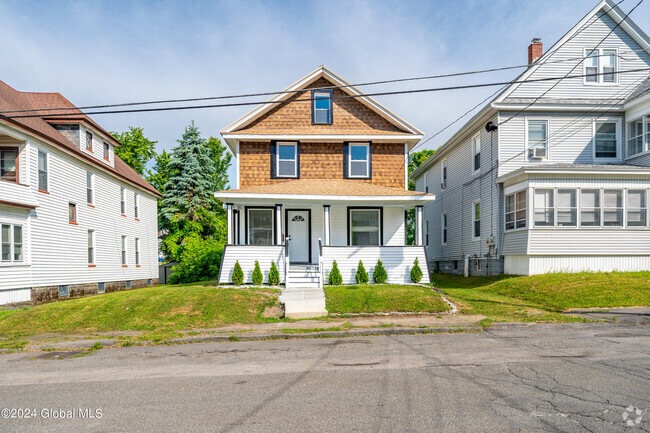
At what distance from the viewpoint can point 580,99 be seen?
66.8 ft

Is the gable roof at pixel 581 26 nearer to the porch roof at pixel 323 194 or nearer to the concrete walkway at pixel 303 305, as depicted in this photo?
the porch roof at pixel 323 194

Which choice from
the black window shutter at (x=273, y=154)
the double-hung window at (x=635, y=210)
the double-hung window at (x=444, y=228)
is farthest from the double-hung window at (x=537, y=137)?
the black window shutter at (x=273, y=154)

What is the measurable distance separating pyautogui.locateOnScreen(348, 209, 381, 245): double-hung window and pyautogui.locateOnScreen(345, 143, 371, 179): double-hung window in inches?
72.3

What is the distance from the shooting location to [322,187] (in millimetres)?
19031

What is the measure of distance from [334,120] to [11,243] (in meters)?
13.8

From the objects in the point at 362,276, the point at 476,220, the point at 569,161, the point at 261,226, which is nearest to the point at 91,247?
the point at 261,226

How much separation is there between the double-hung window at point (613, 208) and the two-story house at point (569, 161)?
4cm

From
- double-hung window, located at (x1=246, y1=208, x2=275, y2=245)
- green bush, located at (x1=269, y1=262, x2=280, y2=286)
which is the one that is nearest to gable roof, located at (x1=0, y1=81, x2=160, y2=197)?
double-hung window, located at (x1=246, y1=208, x2=275, y2=245)

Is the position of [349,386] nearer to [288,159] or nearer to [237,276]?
[237,276]

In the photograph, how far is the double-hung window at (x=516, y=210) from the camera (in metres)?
18.9

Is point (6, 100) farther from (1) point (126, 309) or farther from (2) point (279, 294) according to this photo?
(2) point (279, 294)

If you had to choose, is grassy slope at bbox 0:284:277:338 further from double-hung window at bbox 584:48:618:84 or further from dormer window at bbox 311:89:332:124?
double-hung window at bbox 584:48:618:84

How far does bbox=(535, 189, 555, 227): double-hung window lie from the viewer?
1822 centimetres

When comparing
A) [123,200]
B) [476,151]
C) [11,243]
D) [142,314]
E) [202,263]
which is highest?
[476,151]
